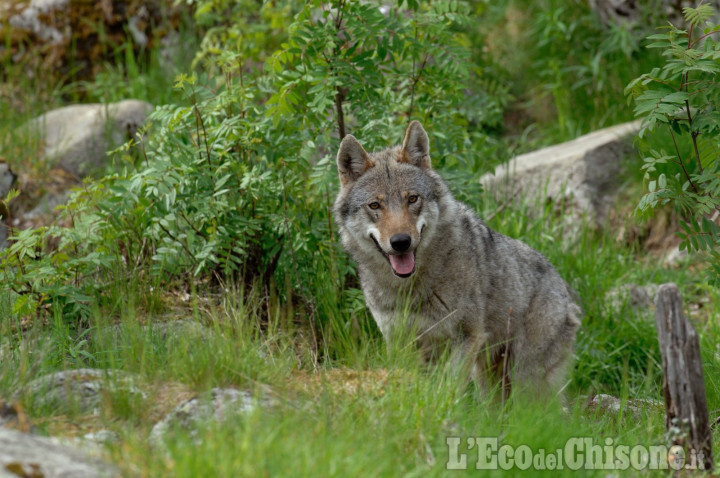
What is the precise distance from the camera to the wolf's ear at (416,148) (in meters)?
5.52

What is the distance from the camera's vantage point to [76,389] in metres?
3.81

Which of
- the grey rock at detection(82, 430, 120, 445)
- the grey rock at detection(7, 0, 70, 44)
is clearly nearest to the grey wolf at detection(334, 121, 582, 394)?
the grey rock at detection(82, 430, 120, 445)

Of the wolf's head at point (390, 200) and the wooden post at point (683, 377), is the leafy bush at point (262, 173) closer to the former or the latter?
the wolf's head at point (390, 200)

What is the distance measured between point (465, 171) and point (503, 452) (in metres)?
3.39

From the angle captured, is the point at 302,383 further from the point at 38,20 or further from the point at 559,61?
the point at 38,20

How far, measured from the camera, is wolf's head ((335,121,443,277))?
5.01 meters

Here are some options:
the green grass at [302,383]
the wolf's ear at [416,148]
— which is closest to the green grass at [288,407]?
the green grass at [302,383]

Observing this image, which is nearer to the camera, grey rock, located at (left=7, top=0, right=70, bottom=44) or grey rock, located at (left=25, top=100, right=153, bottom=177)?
grey rock, located at (left=25, top=100, right=153, bottom=177)

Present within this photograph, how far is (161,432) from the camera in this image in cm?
342

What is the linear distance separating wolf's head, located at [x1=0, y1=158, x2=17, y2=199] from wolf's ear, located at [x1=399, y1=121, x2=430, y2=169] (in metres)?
3.76

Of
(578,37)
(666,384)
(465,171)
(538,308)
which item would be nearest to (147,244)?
(465,171)

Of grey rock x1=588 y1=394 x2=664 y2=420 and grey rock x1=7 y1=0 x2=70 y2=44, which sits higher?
grey rock x1=7 y1=0 x2=70 y2=44

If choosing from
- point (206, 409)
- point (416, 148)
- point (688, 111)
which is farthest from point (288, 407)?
point (688, 111)

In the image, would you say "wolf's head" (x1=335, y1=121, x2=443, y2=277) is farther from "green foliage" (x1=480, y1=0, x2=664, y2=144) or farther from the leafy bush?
"green foliage" (x1=480, y1=0, x2=664, y2=144)
